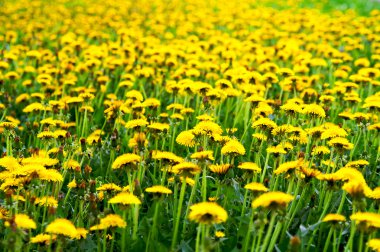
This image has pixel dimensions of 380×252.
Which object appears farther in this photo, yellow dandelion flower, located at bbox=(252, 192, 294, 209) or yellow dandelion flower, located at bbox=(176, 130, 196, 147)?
yellow dandelion flower, located at bbox=(176, 130, 196, 147)

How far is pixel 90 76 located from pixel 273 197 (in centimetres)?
406

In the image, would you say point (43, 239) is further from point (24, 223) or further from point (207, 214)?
point (207, 214)

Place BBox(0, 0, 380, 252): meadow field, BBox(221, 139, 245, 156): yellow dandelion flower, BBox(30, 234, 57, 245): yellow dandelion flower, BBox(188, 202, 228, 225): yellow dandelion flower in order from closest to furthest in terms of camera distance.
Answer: BBox(188, 202, 228, 225): yellow dandelion flower, BBox(30, 234, 57, 245): yellow dandelion flower, BBox(0, 0, 380, 252): meadow field, BBox(221, 139, 245, 156): yellow dandelion flower

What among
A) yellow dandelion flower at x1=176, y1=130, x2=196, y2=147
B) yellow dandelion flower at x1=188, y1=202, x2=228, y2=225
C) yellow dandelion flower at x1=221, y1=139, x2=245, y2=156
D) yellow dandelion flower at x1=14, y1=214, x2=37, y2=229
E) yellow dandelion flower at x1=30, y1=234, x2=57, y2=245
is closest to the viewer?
yellow dandelion flower at x1=188, y1=202, x2=228, y2=225

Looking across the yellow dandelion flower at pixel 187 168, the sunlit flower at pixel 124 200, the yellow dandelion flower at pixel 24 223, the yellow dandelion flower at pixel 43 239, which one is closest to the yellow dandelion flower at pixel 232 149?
the yellow dandelion flower at pixel 187 168

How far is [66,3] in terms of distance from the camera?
40.8ft

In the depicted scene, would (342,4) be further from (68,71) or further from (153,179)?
(153,179)

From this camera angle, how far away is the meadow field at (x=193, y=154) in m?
2.74

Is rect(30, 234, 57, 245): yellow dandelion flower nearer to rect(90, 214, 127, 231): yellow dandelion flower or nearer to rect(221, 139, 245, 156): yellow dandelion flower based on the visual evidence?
rect(90, 214, 127, 231): yellow dandelion flower

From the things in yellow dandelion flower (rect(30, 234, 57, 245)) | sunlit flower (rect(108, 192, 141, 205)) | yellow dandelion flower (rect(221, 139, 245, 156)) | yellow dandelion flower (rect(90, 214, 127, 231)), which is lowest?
yellow dandelion flower (rect(30, 234, 57, 245))

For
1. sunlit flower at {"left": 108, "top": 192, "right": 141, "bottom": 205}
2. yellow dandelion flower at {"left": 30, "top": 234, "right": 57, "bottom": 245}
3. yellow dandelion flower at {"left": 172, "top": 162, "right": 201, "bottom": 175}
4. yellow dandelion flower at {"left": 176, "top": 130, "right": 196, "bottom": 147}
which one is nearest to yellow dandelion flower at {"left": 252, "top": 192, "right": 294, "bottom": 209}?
yellow dandelion flower at {"left": 172, "top": 162, "right": 201, "bottom": 175}

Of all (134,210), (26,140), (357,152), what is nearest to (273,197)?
(134,210)

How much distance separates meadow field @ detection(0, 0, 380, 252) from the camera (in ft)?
8.99

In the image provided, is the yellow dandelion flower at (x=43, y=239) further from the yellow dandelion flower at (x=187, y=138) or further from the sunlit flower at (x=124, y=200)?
the yellow dandelion flower at (x=187, y=138)
